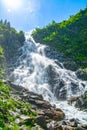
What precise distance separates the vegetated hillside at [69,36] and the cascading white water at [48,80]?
8.04 metres

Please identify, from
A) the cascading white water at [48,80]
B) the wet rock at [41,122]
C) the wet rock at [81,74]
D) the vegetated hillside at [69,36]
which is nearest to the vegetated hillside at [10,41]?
the cascading white water at [48,80]

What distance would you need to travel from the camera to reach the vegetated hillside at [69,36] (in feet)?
245

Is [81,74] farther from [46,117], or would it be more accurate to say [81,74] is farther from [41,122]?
[41,122]

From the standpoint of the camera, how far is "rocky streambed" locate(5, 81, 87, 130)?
23.4 m

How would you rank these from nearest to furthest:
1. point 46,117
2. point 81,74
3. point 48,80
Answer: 1. point 46,117
2. point 48,80
3. point 81,74

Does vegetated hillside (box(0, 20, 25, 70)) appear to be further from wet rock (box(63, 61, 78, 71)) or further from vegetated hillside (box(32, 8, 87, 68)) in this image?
wet rock (box(63, 61, 78, 71))

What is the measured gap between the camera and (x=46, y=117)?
26.8 m

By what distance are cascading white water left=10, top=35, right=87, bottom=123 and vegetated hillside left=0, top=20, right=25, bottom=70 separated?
3.53 meters

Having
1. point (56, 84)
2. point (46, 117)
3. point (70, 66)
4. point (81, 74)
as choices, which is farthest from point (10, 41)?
point (46, 117)

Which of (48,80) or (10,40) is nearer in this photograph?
(48,80)

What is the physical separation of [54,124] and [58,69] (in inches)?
1275

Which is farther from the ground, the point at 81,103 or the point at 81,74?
the point at 81,74

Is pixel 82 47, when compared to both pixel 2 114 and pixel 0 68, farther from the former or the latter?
pixel 2 114

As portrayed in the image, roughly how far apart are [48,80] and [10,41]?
2875 cm
